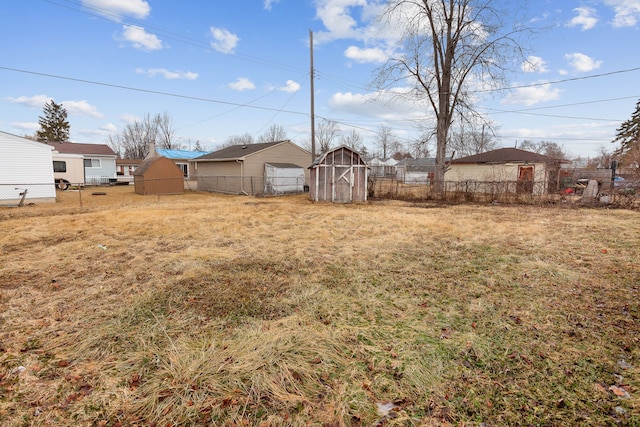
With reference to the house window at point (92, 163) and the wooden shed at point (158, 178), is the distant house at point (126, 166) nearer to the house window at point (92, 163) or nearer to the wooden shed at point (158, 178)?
the house window at point (92, 163)

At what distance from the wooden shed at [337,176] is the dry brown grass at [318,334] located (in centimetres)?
936

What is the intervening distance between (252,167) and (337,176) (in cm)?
752

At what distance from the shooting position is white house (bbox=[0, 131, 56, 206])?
14539 mm

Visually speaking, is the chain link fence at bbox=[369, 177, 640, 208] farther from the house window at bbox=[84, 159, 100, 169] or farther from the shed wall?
the house window at bbox=[84, 159, 100, 169]

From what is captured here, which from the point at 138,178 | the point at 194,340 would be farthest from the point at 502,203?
the point at 138,178

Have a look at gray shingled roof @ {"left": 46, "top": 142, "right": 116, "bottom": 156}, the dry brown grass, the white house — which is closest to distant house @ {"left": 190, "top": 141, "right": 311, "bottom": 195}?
the white house

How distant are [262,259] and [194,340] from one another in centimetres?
284

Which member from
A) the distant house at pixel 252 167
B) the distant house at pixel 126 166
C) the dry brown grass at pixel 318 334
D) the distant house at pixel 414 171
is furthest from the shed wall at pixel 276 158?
the distant house at pixel 126 166

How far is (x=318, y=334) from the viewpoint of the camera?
3207mm

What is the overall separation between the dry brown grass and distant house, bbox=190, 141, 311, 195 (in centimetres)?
1410

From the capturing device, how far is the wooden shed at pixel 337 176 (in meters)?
15.8

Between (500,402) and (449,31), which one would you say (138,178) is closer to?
(449,31)

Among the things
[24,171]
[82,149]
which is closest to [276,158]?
[24,171]

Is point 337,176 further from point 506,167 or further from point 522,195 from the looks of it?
point 506,167
